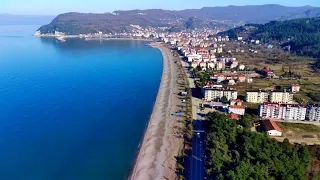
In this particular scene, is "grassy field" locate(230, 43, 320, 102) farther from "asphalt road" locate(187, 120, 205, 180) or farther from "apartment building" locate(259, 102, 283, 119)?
"asphalt road" locate(187, 120, 205, 180)

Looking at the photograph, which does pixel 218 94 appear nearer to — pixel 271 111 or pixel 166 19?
pixel 271 111

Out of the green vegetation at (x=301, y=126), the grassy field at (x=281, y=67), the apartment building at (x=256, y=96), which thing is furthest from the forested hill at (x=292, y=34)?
the green vegetation at (x=301, y=126)

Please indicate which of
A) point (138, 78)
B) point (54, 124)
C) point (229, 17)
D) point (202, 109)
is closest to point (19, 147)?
point (54, 124)

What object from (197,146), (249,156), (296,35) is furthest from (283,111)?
(296,35)

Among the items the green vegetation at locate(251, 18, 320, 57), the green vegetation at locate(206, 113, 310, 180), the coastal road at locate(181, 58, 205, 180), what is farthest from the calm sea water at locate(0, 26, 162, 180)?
the green vegetation at locate(251, 18, 320, 57)

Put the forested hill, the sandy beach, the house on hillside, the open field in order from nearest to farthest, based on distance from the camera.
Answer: the sandy beach → the open field → the house on hillside → the forested hill

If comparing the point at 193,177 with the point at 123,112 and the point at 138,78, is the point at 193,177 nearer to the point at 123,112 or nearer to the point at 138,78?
the point at 123,112
